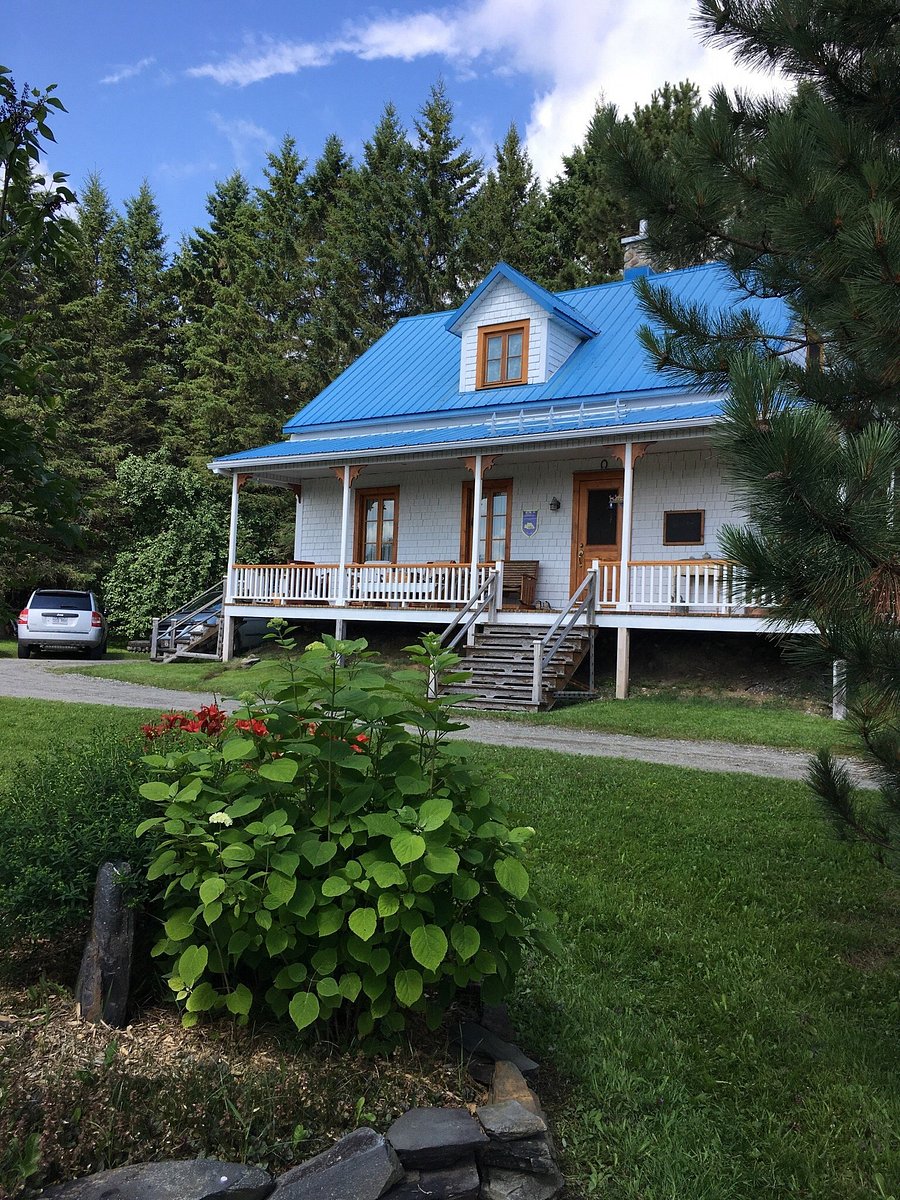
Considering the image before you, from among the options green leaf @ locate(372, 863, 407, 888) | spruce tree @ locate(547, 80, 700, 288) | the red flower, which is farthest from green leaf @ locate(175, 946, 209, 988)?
spruce tree @ locate(547, 80, 700, 288)

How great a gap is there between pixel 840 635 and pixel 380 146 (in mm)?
34789

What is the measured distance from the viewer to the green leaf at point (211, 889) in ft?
8.08

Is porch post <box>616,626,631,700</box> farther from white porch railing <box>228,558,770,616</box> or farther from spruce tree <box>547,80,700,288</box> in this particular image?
spruce tree <box>547,80,700,288</box>

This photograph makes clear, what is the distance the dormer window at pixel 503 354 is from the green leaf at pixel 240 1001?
16.5 m

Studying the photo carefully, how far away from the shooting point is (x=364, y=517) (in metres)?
20.0

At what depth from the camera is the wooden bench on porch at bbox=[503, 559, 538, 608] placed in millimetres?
17016

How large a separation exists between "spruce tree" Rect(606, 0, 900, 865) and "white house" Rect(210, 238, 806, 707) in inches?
334

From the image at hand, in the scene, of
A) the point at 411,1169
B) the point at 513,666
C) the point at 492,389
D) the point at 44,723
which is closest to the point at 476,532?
the point at 513,666

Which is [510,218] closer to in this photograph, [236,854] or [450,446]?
[450,446]

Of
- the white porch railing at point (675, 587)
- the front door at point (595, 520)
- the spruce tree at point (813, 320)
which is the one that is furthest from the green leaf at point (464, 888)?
the front door at point (595, 520)

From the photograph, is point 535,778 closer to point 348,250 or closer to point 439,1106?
point 439,1106

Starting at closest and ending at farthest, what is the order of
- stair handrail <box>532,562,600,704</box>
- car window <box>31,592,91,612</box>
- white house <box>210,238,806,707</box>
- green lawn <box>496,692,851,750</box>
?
green lawn <box>496,692,851,750</box>, stair handrail <box>532,562,600,704</box>, white house <box>210,238,806,707</box>, car window <box>31,592,91,612</box>

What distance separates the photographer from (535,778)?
7.28 m

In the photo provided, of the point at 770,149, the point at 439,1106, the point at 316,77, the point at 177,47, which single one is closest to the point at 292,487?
the point at 316,77
